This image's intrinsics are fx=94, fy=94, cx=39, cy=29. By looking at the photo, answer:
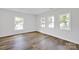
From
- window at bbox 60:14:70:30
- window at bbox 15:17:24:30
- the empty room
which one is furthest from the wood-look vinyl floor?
window at bbox 60:14:70:30

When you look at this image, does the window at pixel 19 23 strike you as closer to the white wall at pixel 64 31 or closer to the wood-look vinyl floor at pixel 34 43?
the wood-look vinyl floor at pixel 34 43

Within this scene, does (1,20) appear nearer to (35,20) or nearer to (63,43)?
(35,20)

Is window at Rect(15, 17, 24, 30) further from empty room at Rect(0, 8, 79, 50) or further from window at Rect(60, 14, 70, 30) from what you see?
window at Rect(60, 14, 70, 30)

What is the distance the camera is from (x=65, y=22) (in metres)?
1.68

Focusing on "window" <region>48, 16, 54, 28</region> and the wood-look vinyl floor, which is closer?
the wood-look vinyl floor

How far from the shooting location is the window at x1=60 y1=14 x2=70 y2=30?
5.40ft

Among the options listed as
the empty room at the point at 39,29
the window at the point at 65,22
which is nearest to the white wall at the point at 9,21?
the empty room at the point at 39,29

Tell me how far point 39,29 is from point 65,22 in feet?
1.59

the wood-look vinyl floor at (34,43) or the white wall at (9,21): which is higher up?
the white wall at (9,21)

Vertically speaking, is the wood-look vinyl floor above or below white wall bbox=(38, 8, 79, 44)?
below

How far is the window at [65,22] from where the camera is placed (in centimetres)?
165

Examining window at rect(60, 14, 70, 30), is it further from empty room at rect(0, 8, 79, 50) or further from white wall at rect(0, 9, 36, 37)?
white wall at rect(0, 9, 36, 37)
